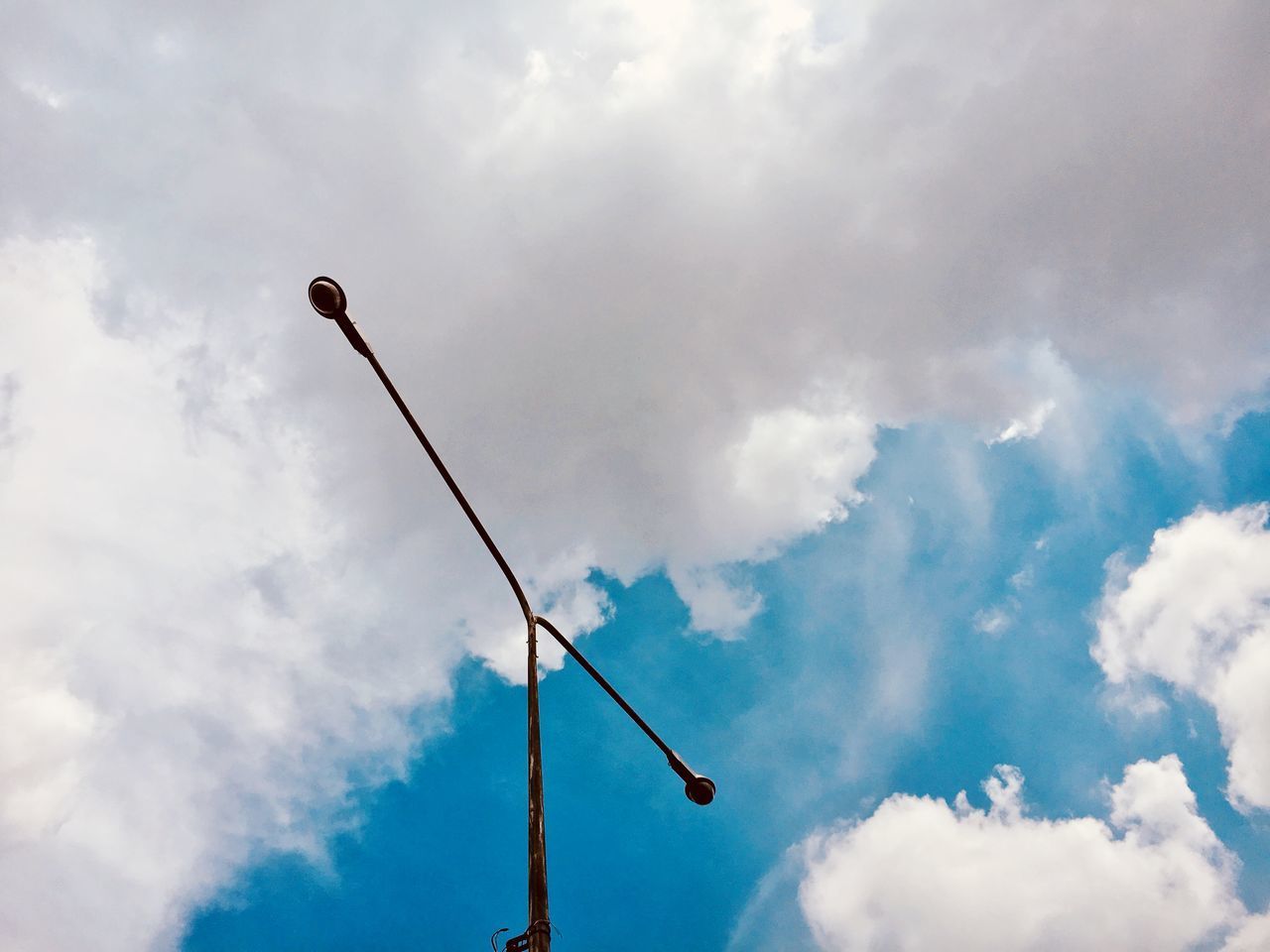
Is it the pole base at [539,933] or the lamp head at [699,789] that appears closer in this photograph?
the pole base at [539,933]

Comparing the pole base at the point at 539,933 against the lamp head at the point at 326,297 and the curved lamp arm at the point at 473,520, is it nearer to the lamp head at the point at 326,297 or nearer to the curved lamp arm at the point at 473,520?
the curved lamp arm at the point at 473,520

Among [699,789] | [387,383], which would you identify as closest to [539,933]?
[699,789]

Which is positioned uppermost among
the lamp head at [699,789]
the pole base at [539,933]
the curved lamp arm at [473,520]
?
the curved lamp arm at [473,520]

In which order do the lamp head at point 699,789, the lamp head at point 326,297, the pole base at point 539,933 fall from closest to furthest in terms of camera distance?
1. the pole base at point 539,933
2. the lamp head at point 326,297
3. the lamp head at point 699,789

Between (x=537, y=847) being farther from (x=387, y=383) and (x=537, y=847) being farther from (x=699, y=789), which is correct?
(x=387, y=383)

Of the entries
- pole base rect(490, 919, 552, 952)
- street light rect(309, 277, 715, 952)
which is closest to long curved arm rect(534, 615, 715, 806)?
street light rect(309, 277, 715, 952)

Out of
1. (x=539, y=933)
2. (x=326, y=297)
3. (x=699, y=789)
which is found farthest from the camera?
(x=699, y=789)

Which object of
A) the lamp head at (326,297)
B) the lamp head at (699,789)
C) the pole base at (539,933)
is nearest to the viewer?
the pole base at (539,933)

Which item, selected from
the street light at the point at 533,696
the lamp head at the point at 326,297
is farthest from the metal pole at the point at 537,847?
the lamp head at the point at 326,297

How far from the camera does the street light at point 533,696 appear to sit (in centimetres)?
721

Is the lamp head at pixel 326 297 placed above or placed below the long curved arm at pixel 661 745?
above

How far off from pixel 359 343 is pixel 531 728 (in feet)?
19.2

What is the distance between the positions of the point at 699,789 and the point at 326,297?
29.3 ft

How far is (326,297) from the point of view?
9.32 m
